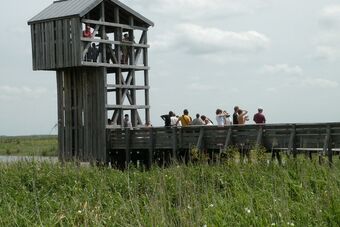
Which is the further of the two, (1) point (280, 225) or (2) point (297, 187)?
(2) point (297, 187)

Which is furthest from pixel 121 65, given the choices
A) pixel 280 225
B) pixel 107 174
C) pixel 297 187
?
pixel 280 225

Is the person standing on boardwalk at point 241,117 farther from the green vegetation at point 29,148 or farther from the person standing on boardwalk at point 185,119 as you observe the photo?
the green vegetation at point 29,148

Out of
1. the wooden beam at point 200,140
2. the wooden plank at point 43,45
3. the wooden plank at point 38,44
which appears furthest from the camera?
the wooden plank at point 38,44

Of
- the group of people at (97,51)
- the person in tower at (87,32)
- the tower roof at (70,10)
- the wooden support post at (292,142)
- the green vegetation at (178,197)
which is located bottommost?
the green vegetation at (178,197)

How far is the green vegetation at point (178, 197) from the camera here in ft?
25.4

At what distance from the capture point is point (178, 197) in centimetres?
1016

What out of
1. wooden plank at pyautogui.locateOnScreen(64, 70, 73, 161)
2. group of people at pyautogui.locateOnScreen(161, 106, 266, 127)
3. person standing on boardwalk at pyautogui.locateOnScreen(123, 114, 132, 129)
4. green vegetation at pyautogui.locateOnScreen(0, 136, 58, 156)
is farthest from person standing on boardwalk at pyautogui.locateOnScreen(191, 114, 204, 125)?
green vegetation at pyautogui.locateOnScreen(0, 136, 58, 156)

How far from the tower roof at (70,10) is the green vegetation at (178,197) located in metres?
8.76

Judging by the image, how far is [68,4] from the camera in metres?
26.4

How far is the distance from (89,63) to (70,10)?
7.50 feet

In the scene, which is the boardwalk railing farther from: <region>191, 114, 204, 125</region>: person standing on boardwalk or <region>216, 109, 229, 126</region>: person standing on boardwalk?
<region>191, 114, 204, 125</region>: person standing on boardwalk

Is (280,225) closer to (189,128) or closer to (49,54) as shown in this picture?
(189,128)

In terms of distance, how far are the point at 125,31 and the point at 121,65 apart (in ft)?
6.35

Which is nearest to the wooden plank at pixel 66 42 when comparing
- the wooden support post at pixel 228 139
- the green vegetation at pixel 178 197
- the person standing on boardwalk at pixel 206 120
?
the person standing on boardwalk at pixel 206 120
